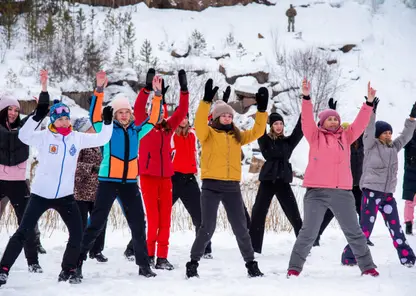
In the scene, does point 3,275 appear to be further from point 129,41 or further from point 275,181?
point 129,41

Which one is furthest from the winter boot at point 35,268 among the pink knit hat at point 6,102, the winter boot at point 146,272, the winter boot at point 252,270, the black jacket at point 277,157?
the black jacket at point 277,157

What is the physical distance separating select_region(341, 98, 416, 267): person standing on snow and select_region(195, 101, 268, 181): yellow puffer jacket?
1539 millimetres

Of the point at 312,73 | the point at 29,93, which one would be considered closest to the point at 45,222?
the point at 29,93

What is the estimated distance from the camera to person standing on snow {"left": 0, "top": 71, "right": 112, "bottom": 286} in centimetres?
436

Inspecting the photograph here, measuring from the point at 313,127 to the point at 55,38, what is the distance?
26039mm

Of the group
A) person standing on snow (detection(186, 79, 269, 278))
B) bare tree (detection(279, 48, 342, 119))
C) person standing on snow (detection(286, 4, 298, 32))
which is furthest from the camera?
person standing on snow (detection(286, 4, 298, 32))

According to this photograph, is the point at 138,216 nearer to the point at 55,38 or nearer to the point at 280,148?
the point at 280,148

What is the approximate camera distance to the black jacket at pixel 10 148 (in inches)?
212

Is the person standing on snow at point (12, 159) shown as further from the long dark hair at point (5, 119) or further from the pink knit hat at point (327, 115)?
the pink knit hat at point (327, 115)

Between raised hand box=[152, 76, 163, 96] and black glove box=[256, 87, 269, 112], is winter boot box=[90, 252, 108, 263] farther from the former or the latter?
black glove box=[256, 87, 269, 112]

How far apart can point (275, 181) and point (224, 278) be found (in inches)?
76.4

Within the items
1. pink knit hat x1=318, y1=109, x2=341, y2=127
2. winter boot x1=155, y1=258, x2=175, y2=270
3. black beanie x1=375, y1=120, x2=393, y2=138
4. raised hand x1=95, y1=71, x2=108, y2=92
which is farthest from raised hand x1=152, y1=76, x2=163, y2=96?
black beanie x1=375, y1=120, x2=393, y2=138

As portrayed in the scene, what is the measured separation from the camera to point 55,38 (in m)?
28.1

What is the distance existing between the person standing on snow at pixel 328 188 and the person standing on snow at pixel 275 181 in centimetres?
146
